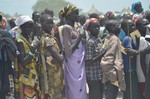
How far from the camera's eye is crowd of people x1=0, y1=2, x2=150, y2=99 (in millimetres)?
5688

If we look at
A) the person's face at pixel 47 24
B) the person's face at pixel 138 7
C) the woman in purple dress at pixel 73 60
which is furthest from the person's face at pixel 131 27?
the person's face at pixel 138 7

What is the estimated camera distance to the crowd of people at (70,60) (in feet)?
18.7

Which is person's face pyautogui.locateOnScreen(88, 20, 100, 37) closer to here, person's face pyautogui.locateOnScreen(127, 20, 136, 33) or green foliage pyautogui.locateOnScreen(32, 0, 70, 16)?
person's face pyautogui.locateOnScreen(127, 20, 136, 33)

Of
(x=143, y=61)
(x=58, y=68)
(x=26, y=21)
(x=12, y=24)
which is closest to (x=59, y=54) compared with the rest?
(x=58, y=68)

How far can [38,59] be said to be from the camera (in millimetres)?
5906

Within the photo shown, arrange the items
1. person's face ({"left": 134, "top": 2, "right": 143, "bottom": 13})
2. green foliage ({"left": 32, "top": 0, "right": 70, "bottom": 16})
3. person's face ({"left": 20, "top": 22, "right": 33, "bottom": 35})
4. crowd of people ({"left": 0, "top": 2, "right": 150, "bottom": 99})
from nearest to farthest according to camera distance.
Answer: crowd of people ({"left": 0, "top": 2, "right": 150, "bottom": 99}) → person's face ({"left": 20, "top": 22, "right": 33, "bottom": 35}) → person's face ({"left": 134, "top": 2, "right": 143, "bottom": 13}) → green foliage ({"left": 32, "top": 0, "right": 70, "bottom": 16})

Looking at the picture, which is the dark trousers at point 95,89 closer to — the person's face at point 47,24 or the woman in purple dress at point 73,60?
the woman in purple dress at point 73,60

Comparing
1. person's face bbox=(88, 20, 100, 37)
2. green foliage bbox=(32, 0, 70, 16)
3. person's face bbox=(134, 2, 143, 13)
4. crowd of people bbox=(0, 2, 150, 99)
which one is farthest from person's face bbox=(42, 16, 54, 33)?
green foliage bbox=(32, 0, 70, 16)

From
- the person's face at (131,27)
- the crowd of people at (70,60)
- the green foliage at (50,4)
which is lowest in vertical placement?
the crowd of people at (70,60)

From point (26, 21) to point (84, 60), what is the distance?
130cm

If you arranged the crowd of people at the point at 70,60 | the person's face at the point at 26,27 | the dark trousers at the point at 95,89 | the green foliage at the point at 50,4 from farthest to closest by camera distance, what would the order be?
the green foliage at the point at 50,4
the dark trousers at the point at 95,89
the person's face at the point at 26,27
the crowd of people at the point at 70,60

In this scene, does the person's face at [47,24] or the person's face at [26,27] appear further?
the person's face at [47,24]

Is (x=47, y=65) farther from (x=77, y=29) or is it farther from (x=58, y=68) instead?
(x=77, y=29)

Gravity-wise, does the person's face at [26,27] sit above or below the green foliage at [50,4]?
below
